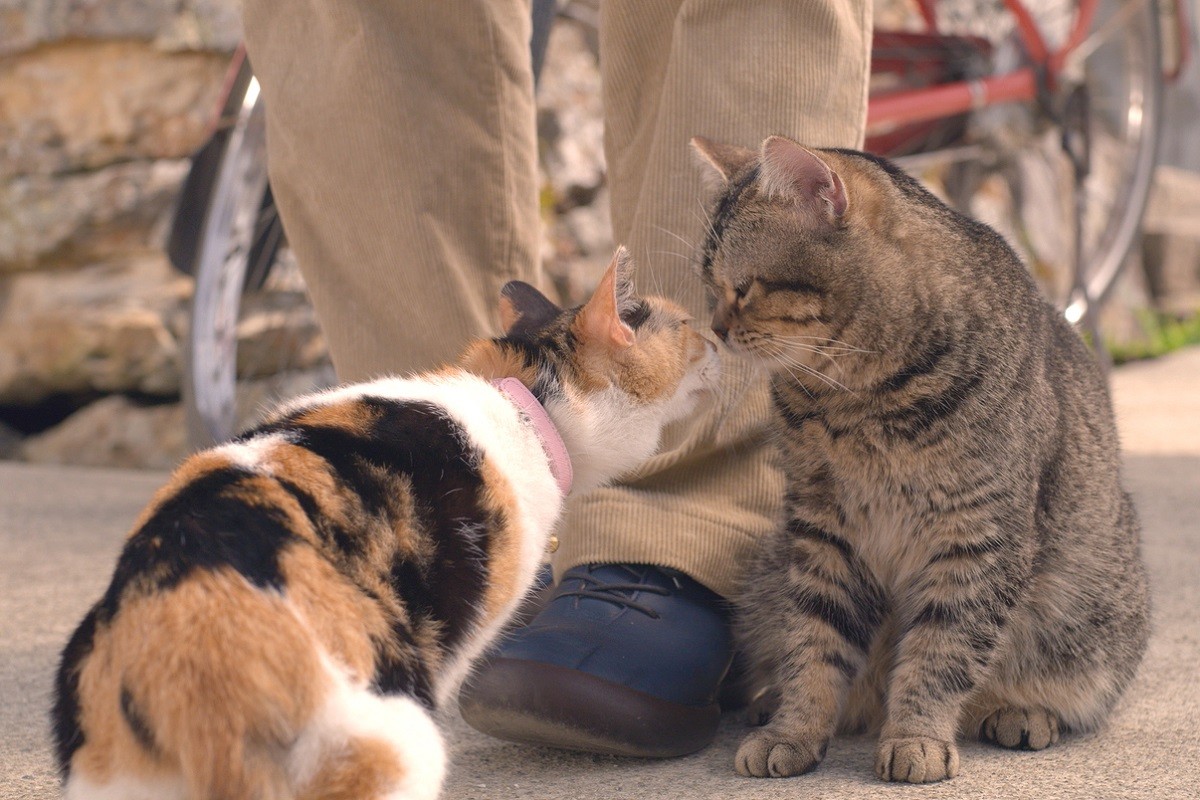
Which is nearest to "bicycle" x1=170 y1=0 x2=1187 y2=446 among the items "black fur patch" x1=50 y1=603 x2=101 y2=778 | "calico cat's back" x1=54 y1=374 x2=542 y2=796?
"calico cat's back" x1=54 y1=374 x2=542 y2=796

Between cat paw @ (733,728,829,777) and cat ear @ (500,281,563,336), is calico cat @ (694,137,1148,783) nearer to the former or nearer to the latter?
cat paw @ (733,728,829,777)

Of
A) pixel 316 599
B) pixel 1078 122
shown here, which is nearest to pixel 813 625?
pixel 316 599

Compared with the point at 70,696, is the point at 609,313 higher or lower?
higher

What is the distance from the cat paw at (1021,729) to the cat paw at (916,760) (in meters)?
0.17

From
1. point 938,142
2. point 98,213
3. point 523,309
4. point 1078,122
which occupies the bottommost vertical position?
point 98,213

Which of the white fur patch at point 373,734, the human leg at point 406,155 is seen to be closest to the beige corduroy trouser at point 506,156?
the human leg at point 406,155

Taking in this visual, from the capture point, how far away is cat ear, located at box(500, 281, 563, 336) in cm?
170

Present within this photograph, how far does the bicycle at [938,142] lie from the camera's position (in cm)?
274

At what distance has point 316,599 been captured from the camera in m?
1.12

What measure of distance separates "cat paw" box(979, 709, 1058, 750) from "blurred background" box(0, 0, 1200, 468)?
263 cm

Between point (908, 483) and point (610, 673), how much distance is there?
17.4 inches

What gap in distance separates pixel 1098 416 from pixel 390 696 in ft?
3.69

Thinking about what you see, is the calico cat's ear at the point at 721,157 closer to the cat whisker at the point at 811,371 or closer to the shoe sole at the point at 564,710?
the cat whisker at the point at 811,371

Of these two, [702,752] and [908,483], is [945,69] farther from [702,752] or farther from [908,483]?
[702,752]
